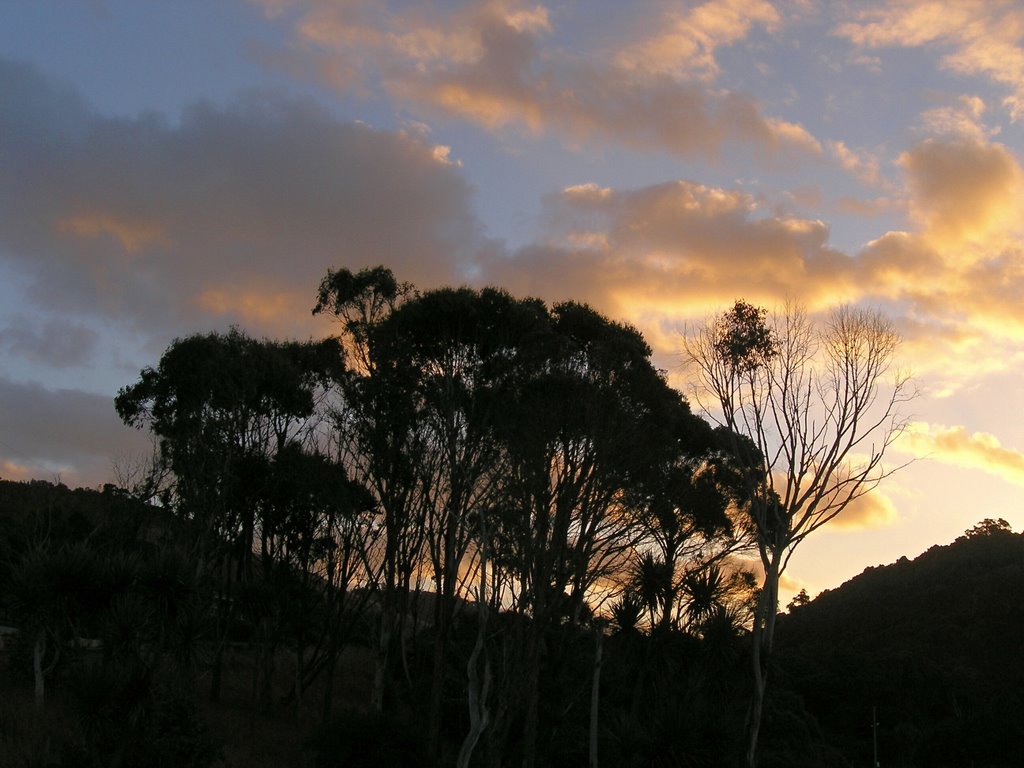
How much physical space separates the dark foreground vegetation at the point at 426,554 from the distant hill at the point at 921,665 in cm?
1688

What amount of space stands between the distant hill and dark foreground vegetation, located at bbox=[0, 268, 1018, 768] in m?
16.9

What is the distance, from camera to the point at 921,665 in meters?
59.0

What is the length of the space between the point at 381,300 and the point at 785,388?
39.8 feet

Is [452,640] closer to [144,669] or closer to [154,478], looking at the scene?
[154,478]

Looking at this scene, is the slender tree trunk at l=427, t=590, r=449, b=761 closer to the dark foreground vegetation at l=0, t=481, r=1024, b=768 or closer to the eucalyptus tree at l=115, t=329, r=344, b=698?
the dark foreground vegetation at l=0, t=481, r=1024, b=768

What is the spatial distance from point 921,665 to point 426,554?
41.9m

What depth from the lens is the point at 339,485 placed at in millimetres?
31562

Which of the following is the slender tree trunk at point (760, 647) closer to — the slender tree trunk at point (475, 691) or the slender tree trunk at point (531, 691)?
the slender tree trunk at point (531, 691)

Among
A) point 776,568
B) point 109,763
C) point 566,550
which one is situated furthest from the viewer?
point 566,550

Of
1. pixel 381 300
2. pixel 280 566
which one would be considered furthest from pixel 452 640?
pixel 381 300

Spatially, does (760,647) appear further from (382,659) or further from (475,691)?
(382,659)

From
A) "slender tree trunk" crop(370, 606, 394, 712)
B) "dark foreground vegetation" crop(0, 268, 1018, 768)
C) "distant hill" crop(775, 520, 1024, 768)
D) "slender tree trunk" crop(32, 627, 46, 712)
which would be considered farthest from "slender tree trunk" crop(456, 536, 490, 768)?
"distant hill" crop(775, 520, 1024, 768)

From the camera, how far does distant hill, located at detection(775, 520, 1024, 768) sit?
173 feet

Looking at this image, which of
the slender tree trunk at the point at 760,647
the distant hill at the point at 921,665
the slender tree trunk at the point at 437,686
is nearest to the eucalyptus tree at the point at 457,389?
the slender tree trunk at the point at 437,686
